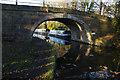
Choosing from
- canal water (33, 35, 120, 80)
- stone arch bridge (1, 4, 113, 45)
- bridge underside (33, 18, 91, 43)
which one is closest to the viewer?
canal water (33, 35, 120, 80)

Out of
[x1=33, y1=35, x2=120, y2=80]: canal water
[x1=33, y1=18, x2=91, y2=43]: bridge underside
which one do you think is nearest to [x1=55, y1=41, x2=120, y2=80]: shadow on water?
[x1=33, y1=35, x2=120, y2=80]: canal water

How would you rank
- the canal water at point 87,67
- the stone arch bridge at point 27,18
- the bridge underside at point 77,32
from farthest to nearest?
1. the bridge underside at point 77,32
2. the stone arch bridge at point 27,18
3. the canal water at point 87,67

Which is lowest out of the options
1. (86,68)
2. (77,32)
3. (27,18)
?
(86,68)

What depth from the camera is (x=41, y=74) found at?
4094 mm

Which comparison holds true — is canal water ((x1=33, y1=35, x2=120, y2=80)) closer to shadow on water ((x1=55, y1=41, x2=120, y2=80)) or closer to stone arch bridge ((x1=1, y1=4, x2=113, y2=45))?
shadow on water ((x1=55, y1=41, x2=120, y2=80))

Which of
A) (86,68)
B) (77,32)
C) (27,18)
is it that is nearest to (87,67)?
(86,68)

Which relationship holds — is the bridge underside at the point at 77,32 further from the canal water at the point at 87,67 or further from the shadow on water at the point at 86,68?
the shadow on water at the point at 86,68

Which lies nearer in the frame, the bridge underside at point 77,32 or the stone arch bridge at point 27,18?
the stone arch bridge at point 27,18

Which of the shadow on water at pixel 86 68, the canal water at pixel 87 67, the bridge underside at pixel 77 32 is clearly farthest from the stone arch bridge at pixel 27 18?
the shadow on water at pixel 86 68

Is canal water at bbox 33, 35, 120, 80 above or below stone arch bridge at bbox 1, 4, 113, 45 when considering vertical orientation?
below

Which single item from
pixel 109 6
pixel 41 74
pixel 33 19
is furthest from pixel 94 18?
pixel 41 74

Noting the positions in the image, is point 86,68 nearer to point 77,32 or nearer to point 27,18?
point 27,18

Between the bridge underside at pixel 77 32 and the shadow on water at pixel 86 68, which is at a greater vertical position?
the bridge underside at pixel 77 32

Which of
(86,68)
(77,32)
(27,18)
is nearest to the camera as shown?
(86,68)
